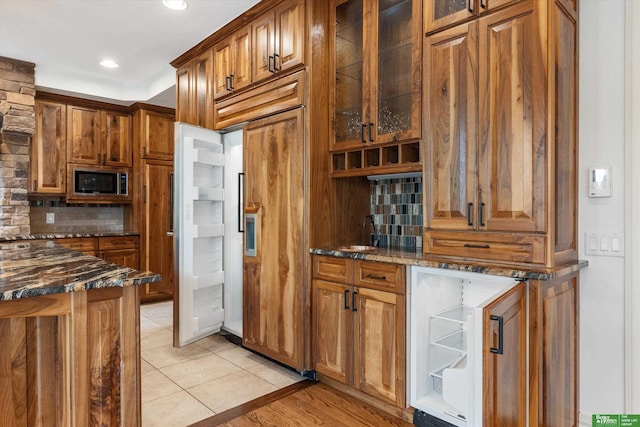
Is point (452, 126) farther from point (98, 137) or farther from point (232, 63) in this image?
point (98, 137)

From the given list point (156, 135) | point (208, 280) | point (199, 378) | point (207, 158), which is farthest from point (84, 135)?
point (199, 378)

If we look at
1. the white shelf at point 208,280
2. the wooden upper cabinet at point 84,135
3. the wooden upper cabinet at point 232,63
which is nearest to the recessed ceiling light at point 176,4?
the wooden upper cabinet at point 232,63

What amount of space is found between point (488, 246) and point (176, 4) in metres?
2.77

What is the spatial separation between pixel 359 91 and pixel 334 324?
1558 mm

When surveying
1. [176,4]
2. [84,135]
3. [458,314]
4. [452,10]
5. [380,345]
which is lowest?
[380,345]

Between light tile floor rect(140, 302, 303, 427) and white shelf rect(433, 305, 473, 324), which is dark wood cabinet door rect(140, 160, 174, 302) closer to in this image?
light tile floor rect(140, 302, 303, 427)

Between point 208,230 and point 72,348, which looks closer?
point 72,348

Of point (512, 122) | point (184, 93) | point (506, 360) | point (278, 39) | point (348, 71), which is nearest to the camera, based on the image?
point (506, 360)

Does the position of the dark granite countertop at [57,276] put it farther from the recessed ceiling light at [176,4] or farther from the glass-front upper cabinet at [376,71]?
the recessed ceiling light at [176,4]

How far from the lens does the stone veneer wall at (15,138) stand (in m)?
3.99

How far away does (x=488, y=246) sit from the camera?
194 cm

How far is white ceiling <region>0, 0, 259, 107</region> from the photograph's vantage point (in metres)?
3.03

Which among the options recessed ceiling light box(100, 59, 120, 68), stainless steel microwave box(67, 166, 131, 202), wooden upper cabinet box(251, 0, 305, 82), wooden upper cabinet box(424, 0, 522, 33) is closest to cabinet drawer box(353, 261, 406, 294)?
wooden upper cabinet box(424, 0, 522, 33)

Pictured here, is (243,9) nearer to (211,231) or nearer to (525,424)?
(211,231)
